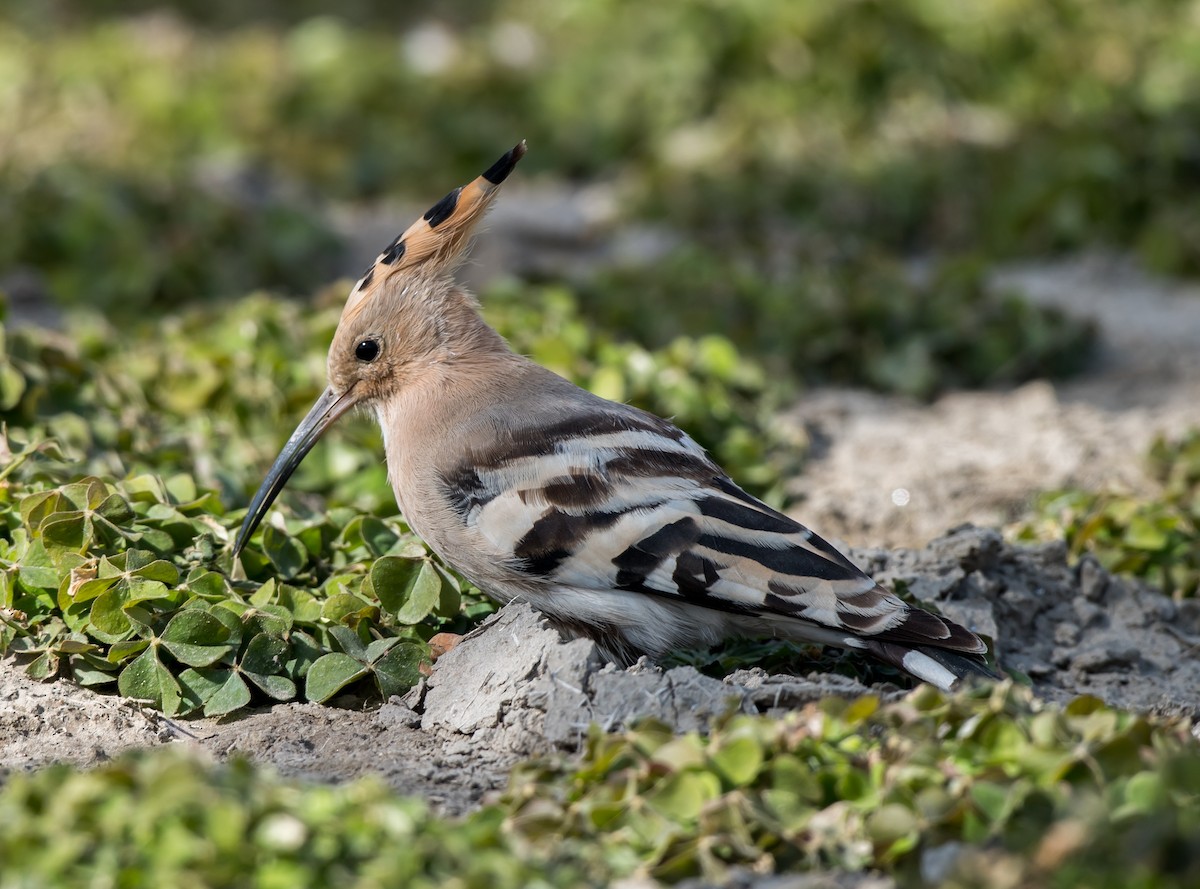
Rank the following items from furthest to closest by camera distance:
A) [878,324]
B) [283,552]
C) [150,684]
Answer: [878,324] < [283,552] < [150,684]

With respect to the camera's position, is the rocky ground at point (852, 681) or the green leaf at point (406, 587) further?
the green leaf at point (406, 587)

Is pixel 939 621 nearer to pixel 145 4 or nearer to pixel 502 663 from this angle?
pixel 502 663

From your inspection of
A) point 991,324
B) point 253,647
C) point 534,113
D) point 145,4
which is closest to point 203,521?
point 253,647

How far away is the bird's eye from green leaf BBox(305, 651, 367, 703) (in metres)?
0.86

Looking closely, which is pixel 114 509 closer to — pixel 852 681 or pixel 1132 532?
pixel 852 681

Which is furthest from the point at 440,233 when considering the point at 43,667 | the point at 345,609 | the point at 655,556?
the point at 43,667

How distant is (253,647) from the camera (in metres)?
3.23

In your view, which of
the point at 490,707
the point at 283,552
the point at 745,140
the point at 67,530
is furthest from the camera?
the point at 745,140

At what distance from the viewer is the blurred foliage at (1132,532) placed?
4137 mm

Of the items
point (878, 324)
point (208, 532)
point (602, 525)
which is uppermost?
point (602, 525)

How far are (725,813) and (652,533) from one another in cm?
89

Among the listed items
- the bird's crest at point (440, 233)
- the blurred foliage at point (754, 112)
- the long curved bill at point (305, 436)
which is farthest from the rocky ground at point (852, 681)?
the blurred foliage at point (754, 112)

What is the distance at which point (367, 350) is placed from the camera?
3.77 meters

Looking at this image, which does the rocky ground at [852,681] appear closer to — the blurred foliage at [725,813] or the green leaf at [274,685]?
the green leaf at [274,685]
